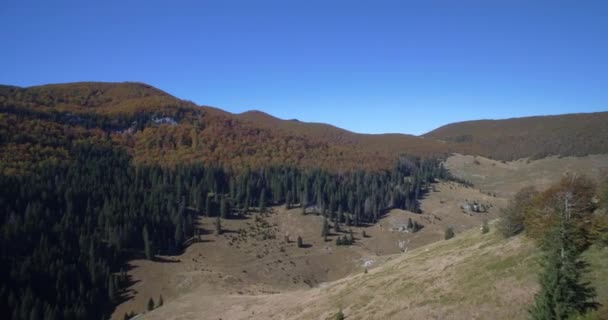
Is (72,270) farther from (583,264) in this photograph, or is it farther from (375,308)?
(583,264)

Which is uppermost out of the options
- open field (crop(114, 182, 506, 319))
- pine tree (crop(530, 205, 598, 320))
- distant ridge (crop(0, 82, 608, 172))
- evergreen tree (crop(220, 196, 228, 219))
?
distant ridge (crop(0, 82, 608, 172))

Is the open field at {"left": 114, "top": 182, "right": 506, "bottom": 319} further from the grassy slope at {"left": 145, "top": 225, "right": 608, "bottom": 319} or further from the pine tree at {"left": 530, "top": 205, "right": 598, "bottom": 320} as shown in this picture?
the pine tree at {"left": 530, "top": 205, "right": 598, "bottom": 320}

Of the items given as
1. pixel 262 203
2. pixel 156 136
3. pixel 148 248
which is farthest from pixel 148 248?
pixel 156 136

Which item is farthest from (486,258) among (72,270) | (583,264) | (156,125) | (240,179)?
(156,125)

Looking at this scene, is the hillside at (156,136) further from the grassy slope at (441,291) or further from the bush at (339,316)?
the bush at (339,316)

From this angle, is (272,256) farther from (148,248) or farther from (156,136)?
(156,136)

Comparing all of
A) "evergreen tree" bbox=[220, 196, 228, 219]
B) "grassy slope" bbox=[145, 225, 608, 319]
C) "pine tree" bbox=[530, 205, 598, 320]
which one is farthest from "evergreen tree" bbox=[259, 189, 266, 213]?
"pine tree" bbox=[530, 205, 598, 320]
